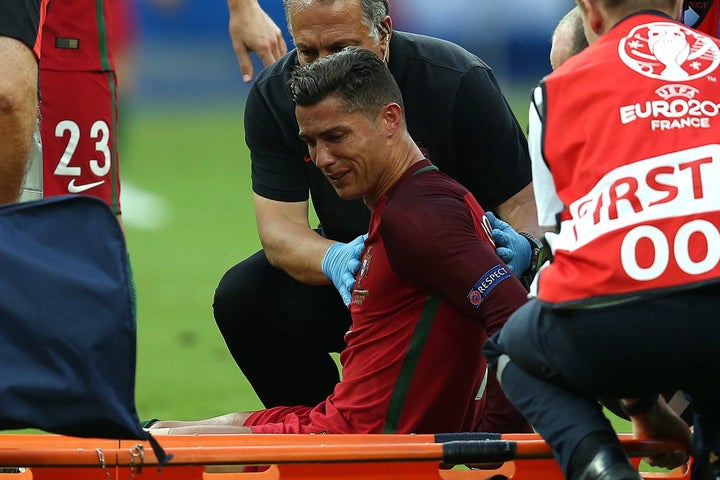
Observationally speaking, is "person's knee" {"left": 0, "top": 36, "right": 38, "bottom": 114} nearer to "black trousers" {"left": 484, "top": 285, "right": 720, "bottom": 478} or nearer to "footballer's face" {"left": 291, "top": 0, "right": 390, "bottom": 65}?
"footballer's face" {"left": 291, "top": 0, "right": 390, "bottom": 65}

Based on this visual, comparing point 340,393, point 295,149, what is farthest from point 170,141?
point 340,393

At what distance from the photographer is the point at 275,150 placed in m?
4.02

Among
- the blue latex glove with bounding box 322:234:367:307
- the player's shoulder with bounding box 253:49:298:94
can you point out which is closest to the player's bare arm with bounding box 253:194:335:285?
the blue latex glove with bounding box 322:234:367:307

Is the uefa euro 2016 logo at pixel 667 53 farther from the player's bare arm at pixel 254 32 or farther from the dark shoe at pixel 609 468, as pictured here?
the player's bare arm at pixel 254 32

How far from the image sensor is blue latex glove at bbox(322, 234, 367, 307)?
3.30 metres

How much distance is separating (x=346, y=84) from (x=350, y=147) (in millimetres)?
147

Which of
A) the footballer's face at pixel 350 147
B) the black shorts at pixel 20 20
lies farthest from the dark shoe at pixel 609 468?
the black shorts at pixel 20 20

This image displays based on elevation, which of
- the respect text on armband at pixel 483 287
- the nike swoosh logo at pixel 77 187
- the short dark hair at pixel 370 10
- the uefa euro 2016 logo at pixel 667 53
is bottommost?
the nike swoosh logo at pixel 77 187

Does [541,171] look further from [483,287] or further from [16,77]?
[16,77]

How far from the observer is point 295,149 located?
397 centimetres

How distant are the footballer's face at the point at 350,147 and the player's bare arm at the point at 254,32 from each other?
1413 millimetres

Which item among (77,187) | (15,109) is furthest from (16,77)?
(77,187)

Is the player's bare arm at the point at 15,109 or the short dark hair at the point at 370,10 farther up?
the short dark hair at the point at 370,10

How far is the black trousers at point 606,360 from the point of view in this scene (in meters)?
2.28
